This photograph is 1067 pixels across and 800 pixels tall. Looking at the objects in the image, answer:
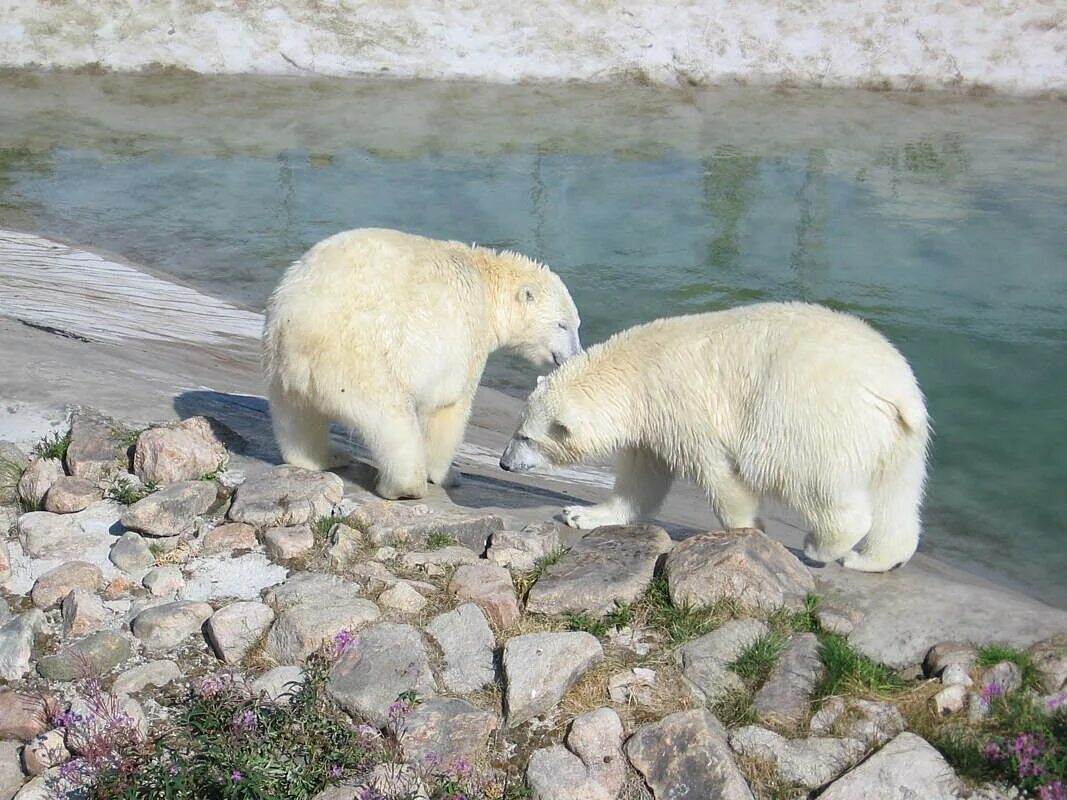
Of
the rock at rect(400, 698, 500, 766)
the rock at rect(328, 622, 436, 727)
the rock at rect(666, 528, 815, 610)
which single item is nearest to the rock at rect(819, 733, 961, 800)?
the rock at rect(666, 528, 815, 610)

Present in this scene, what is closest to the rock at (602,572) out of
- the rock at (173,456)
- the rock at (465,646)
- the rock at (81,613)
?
the rock at (465,646)

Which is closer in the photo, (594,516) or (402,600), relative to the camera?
(402,600)

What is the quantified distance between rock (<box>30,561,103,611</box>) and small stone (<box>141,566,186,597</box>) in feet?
0.64

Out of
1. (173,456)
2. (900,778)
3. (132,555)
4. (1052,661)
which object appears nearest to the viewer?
(900,778)

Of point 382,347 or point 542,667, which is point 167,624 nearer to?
point 542,667

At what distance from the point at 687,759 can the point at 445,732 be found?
81 cm


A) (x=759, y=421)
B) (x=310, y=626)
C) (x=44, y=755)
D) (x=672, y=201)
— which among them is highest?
(x=759, y=421)

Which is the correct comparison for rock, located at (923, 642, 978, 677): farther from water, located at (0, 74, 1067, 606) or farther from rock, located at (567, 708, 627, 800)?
water, located at (0, 74, 1067, 606)

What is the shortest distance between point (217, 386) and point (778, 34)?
468 inches

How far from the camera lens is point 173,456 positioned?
18.6ft

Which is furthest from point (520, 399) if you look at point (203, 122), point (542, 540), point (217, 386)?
point (203, 122)

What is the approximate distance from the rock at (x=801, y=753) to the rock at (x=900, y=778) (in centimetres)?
8

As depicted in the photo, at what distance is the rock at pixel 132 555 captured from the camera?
502cm

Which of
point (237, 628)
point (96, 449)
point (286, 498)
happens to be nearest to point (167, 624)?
point (237, 628)
